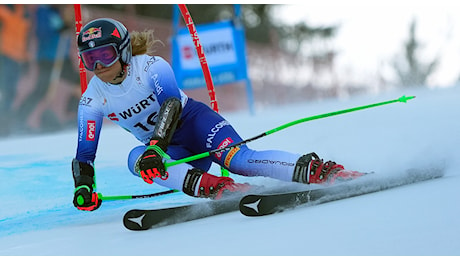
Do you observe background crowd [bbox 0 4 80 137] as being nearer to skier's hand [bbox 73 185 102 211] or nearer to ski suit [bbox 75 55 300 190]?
ski suit [bbox 75 55 300 190]

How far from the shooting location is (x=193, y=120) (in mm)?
3762

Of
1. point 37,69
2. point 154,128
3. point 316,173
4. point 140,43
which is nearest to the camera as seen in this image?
point 316,173

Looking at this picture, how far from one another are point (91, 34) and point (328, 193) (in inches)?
57.0

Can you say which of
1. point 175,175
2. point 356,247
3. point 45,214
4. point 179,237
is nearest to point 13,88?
point 45,214

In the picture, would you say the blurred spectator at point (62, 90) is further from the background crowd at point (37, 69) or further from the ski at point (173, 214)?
the ski at point (173, 214)

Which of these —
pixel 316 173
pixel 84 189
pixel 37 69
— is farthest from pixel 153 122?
pixel 37 69

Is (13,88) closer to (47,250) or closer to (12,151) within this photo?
(12,151)

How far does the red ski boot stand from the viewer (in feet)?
10.8

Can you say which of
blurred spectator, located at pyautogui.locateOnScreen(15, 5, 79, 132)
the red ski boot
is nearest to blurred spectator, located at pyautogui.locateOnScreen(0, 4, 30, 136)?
blurred spectator, located at pyautogui.locateOnScreen(15, 5, 79, 132)

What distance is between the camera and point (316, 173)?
3.30 m

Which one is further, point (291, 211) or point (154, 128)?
point (154, 128)

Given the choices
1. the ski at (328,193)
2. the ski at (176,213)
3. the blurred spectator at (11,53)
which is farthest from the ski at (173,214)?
the blurred spectator at (11,53)

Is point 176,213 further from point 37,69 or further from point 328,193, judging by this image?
point 37,69

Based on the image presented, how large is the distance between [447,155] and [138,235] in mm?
2168
